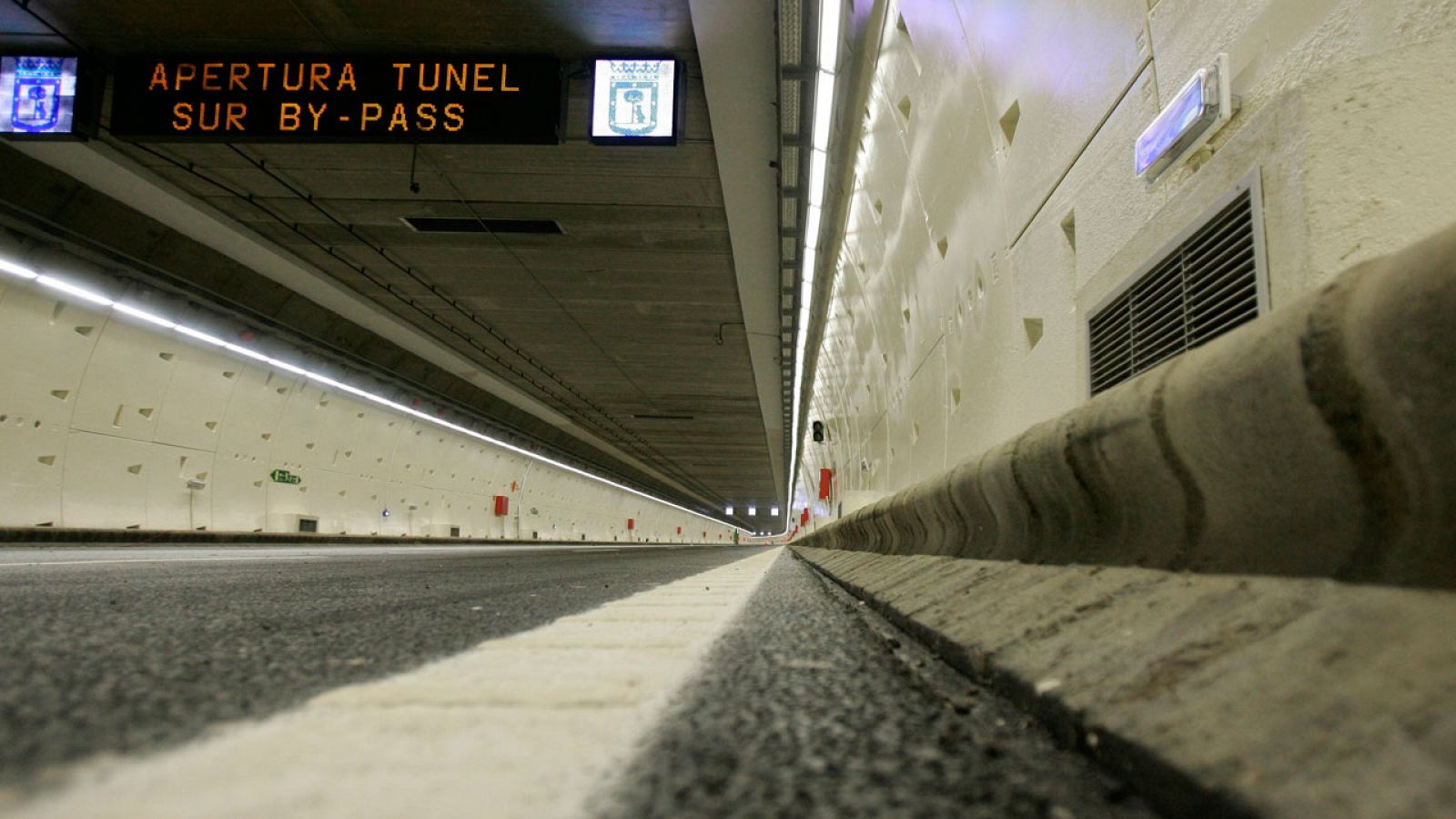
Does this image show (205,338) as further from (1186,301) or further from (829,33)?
(1186,301)

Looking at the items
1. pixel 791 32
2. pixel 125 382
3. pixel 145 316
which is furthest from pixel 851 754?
pixel 125 382

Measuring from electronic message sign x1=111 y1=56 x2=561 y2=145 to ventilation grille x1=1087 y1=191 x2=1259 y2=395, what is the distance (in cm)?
574

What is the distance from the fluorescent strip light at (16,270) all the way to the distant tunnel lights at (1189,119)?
1435 centimetres

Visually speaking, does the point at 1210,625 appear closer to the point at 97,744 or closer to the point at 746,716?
the point at 746,716

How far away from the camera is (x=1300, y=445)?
4.88 feet

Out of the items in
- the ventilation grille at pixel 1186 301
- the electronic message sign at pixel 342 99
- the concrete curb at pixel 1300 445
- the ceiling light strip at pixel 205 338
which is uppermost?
the electronic message sign at pixel 342 99

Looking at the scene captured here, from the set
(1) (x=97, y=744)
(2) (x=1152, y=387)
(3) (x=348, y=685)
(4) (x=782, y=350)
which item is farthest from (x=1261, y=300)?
(4) (x=782, y=350)

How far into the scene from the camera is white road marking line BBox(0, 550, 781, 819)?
39.5 inches

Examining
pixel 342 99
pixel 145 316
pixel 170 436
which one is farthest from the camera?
pixel 170 436

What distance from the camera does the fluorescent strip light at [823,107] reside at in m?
8.84

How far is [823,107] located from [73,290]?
11.9 m

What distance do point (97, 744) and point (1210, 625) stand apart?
5.89ft

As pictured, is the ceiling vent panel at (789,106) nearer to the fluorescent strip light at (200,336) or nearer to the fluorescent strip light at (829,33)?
the fluorescent strip light at (829,33)

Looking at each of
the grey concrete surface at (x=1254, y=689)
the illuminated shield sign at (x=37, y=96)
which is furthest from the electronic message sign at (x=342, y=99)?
the grey concrete surface at (x=1254, y=689)
